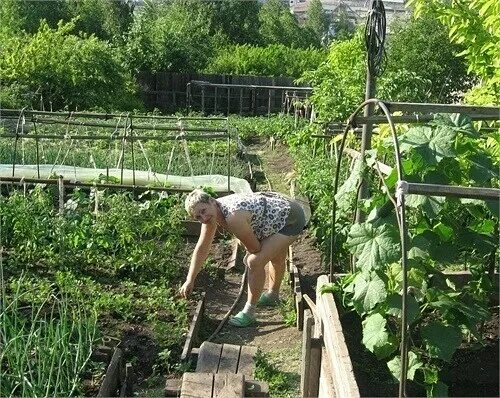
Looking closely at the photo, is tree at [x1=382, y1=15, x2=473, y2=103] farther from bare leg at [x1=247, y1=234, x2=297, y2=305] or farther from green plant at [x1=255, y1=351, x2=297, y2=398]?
green plant at [x1=255, y1=351, x2=297, y2=398]

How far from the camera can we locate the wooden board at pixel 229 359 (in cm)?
450

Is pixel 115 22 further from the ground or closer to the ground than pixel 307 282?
further from the ground

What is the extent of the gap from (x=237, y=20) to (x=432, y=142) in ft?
109

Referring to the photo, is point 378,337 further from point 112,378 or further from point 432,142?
point 112,378

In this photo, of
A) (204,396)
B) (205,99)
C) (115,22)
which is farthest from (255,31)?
(204,396)

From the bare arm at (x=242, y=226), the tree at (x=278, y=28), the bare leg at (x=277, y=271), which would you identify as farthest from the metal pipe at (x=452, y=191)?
the tree at (x=278, y=28)

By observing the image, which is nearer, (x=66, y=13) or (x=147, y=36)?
(x=147, y=36)

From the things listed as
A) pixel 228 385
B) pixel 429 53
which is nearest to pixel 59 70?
pixel 429 53

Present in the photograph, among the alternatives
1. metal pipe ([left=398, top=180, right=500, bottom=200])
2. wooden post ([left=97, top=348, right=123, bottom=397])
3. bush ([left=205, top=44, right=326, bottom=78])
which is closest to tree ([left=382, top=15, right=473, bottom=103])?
bush ([left=205, top=44, right=326, bottom=78])

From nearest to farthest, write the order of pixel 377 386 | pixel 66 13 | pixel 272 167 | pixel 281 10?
pixel 377 386 → pixel 272 167 → pixel 66 13 → pixel 281 10

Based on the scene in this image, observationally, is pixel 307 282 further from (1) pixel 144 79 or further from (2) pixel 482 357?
(1) pixel 144 79

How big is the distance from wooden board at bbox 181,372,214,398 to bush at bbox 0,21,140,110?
16225 millimetres

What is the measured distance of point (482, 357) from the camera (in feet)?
12.8

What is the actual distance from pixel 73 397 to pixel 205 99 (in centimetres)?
2350
